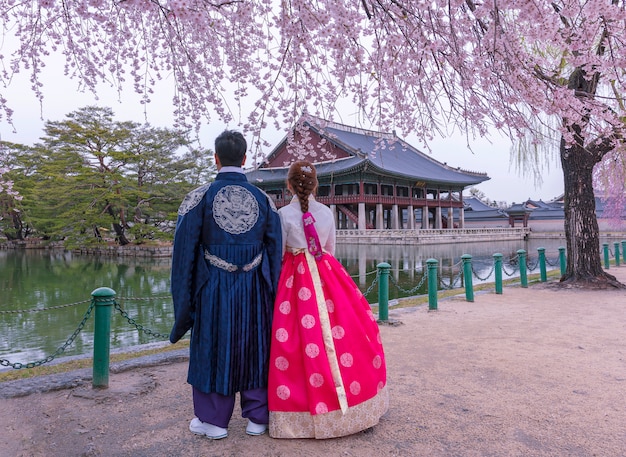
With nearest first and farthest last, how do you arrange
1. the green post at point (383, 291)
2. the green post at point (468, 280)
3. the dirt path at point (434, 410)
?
the dirt path at point (434, 410) → the green post at point (383, 291) → the green post at point (468, 280)

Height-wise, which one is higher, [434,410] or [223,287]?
[223,287]

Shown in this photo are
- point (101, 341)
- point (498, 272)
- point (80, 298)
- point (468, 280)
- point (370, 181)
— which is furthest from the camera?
point (370, 181)

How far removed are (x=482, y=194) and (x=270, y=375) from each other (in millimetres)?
73856

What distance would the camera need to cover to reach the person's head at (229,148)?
2.24m

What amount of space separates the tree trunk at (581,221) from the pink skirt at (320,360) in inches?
260

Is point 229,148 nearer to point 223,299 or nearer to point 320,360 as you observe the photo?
point 223,299

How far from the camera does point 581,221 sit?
7.36 meters

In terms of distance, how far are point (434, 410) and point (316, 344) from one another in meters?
0.94

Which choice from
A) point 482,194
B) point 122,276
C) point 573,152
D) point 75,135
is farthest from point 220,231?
point 482,194

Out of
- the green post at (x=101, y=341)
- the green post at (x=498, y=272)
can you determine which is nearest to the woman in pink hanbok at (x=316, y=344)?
the green post at (x=101, y=341)

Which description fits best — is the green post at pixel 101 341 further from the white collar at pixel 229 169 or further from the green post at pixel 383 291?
the green post at pixel 383 291

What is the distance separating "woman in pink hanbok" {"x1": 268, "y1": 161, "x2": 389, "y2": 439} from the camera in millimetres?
2090

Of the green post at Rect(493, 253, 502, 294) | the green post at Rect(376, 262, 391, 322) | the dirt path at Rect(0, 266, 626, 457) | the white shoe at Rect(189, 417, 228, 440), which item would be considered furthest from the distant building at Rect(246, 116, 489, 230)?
the white shoe at Rect(189, 417, 228, 440)

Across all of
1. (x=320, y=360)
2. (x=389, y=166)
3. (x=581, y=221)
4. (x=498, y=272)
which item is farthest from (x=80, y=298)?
(x=389, y=166)
